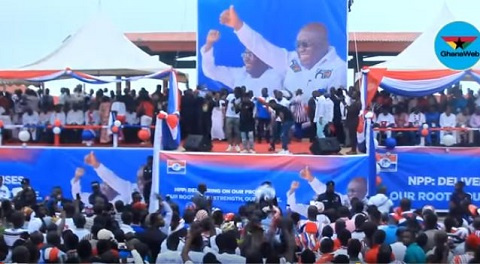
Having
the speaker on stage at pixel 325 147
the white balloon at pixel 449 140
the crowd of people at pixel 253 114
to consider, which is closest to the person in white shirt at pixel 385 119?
the crowd of people at pixel 253 114

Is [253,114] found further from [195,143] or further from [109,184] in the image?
[109,184]

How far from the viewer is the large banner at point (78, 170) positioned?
17.5m

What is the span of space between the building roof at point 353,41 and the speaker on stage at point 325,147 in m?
9.70

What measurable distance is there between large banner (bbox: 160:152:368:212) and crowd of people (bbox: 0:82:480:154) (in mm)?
1586

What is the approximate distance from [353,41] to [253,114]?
29.3 ft

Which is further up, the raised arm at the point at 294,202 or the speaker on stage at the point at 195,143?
the speaker on stage at the point at 195,143

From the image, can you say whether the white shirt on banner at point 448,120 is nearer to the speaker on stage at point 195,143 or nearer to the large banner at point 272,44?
the large banner at point 272,44

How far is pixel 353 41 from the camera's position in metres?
25.9

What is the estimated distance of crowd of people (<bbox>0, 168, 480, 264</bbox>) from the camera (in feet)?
26.3

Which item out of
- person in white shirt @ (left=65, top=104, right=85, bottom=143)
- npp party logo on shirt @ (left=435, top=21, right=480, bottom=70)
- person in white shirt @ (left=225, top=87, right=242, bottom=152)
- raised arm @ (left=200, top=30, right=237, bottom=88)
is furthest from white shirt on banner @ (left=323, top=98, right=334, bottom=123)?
person in white shirt @ (left=65, top=104, right=85, bottom=143)

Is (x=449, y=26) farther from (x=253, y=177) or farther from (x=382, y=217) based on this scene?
(x=382, y=217)

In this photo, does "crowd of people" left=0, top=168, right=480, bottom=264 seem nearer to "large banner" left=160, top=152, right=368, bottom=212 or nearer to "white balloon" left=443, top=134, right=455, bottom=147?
"large banner" left=160, top=152, right=368, bottom=212

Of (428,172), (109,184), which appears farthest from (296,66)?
(109,184)

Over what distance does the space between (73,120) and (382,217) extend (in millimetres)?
10811
